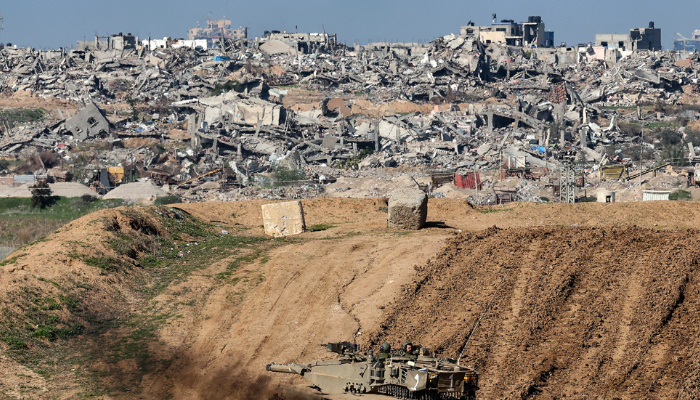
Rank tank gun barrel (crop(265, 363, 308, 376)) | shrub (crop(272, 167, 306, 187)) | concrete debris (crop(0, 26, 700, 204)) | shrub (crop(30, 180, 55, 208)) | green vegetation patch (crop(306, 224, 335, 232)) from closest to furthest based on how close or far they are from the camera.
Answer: tank gun barrel (crop(265, 363, 308, 376)), green vegetation patch (crop(306, 224, 335, 232)), shrub (crop(30, 180, 55, 208)), shrub (crop(272, 167, 306, 187)), concrete debris (crop(0, 26, 700, 204))

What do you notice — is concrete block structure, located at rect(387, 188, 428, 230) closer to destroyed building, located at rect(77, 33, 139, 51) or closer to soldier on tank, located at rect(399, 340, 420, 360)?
soldier on tank, located at rect(399, 340, 420, 360)

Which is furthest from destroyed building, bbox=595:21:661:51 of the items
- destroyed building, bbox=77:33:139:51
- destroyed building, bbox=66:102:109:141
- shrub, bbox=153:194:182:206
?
shrub, bbox=153:194:182:206

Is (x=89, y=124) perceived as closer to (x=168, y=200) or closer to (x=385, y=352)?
(x=168, y=200)

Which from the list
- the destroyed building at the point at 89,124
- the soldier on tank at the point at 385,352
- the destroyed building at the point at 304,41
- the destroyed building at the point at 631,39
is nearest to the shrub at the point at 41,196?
the destroyed building at the point at 89,124

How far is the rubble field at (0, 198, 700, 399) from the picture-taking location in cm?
1117

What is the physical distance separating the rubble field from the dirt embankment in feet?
0.10

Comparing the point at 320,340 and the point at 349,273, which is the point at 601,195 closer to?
the point at 349,273

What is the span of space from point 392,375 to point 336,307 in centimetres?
454

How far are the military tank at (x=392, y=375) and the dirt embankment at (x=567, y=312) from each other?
0.82m

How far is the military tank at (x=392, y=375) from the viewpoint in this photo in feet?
31.9

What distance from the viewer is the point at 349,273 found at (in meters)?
16.4

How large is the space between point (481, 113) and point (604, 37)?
4957 centimetres

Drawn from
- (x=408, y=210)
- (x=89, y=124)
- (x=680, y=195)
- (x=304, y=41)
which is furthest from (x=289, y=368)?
(x=304, y=41)

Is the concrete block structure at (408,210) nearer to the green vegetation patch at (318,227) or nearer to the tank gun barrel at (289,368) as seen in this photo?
the green vegetation patch at (318,227)
